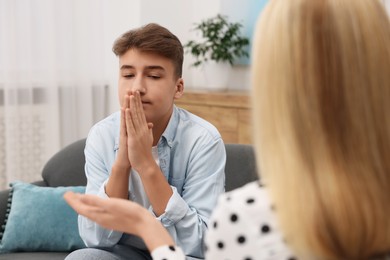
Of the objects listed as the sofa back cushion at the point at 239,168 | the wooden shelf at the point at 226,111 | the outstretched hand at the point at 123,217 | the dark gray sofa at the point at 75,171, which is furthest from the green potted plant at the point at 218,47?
the outstretched hand at the point at 123,217

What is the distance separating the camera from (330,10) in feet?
3.38

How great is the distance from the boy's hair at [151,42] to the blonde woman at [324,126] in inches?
42.0

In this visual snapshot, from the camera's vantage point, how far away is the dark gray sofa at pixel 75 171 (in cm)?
261

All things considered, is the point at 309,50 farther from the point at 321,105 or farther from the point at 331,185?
the point at 331,185

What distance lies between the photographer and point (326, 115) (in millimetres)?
1021

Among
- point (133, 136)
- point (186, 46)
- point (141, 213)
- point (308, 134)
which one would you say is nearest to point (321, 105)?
Answer: point (308, 134)

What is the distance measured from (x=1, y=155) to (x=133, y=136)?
2457 millimetres

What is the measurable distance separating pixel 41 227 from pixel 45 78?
6.04 feet

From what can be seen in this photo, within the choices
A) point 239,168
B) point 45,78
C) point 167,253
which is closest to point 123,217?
point 167,253

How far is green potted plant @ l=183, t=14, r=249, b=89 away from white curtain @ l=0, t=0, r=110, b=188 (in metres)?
0.70

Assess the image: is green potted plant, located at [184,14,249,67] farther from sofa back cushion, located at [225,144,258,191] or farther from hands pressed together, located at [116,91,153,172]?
hands pressed together, located at [116,91,153,172]

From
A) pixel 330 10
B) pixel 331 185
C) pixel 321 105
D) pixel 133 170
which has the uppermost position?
pixel 330 10

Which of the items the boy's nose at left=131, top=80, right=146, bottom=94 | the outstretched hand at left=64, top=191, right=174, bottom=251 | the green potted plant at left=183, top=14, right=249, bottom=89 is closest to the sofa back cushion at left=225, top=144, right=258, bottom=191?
the boy's nose at left=131, top=80, right=146, bottom=94

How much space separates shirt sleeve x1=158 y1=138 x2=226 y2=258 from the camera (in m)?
1.96
